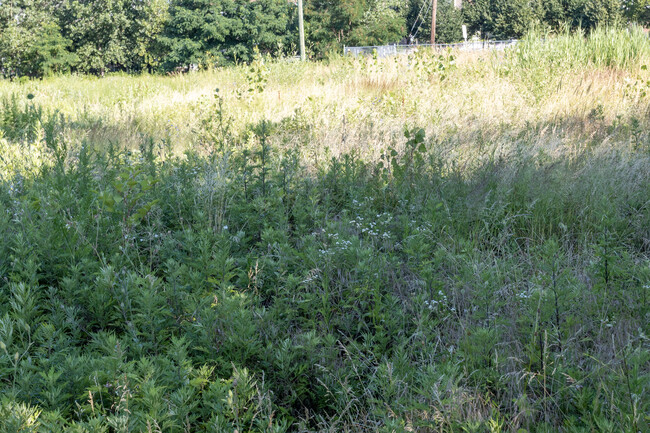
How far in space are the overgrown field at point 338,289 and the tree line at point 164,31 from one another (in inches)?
1211

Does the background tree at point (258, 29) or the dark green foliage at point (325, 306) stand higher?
the background tree at point (258, 29)

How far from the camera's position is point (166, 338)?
2496mm

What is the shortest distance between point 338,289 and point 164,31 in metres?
37.1

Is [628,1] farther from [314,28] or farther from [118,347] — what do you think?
[118,347]

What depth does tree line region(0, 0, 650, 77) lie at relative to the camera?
3312 cm

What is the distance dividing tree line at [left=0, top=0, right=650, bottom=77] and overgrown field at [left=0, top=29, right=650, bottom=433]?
30.8 metres

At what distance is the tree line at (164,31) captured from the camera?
1304 inches

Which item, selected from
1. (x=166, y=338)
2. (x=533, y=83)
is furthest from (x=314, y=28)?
(x=166, y=338)

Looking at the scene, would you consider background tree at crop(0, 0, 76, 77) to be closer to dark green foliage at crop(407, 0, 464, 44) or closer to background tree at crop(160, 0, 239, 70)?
background tree at crop(160, 0, 239, 70)

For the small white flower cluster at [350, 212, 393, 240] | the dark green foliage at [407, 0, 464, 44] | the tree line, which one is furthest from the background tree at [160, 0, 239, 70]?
the small white flower cluster at [350, 212, 393, 240]

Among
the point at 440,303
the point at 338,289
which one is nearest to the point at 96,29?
the point at 338,289

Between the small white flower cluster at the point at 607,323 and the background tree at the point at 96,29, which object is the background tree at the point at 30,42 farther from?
the small white flower cluster at the point at 607,323

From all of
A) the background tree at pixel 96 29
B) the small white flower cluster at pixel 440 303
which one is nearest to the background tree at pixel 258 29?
the background tree at pixel 96 29

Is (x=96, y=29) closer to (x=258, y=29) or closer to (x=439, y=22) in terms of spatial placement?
(x=258, y=29)
